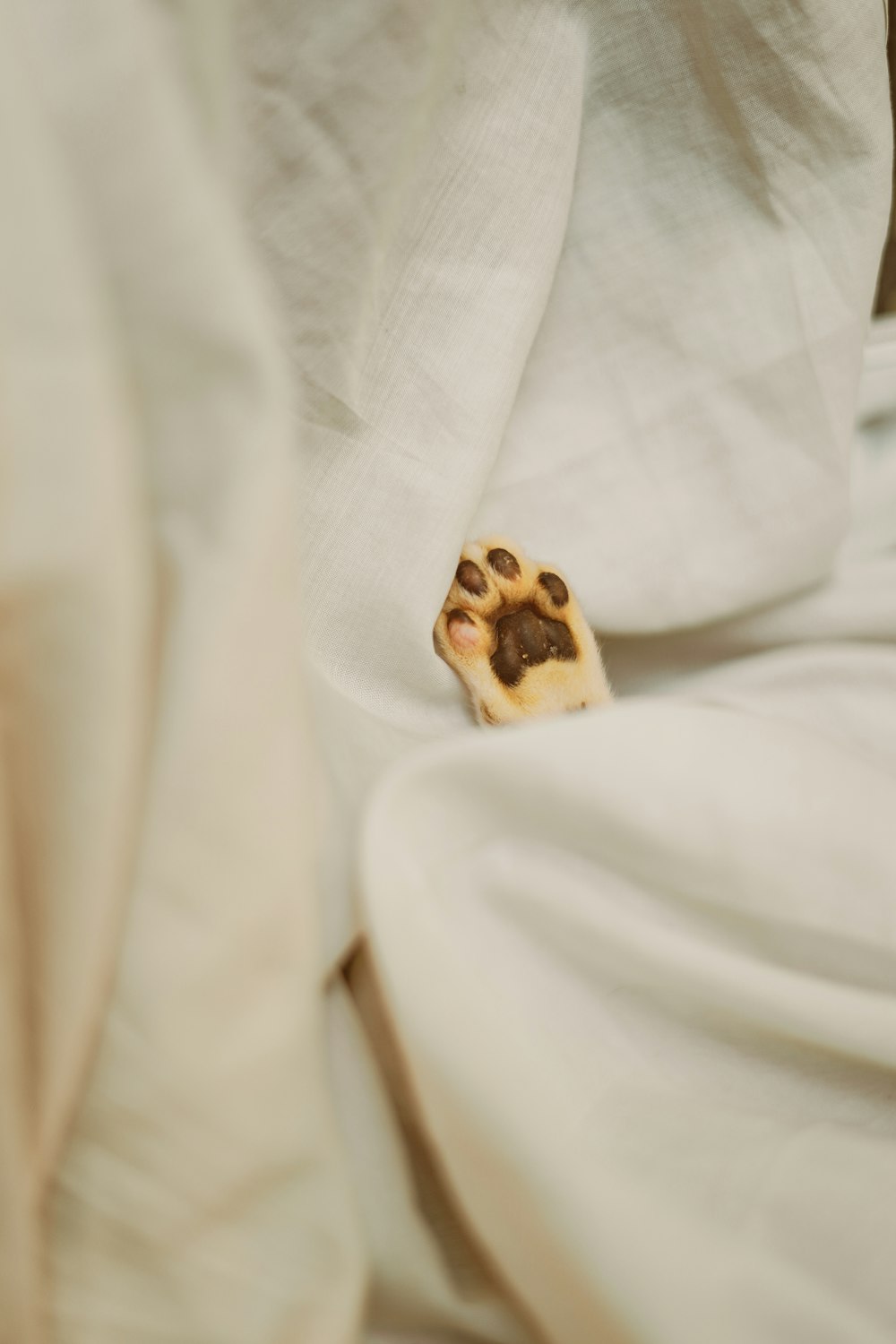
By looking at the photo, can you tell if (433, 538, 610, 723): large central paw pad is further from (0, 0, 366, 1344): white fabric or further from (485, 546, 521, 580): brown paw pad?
(0, 0, 366, 1344): white fabric

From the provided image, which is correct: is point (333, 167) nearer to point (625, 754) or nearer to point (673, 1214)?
point (625, 754)

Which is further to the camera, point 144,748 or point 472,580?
point 472,580

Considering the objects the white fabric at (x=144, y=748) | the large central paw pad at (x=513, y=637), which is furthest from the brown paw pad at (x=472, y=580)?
the white fabric at (x=144, y=748)

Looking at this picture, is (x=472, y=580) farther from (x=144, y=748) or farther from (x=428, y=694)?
(x=144, y=748)

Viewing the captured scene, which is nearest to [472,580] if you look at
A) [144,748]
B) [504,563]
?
[504,563]

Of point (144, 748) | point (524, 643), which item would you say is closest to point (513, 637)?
point (524, 643)

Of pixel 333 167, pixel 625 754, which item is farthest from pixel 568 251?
pixel 625 754

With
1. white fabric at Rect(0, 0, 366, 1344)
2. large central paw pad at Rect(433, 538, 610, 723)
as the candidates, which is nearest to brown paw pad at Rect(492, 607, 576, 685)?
large central paw pad at Rect(433, 538, 610, 723)
